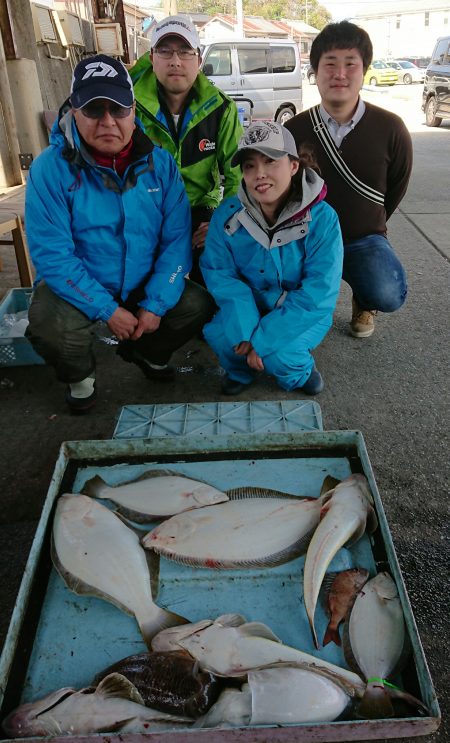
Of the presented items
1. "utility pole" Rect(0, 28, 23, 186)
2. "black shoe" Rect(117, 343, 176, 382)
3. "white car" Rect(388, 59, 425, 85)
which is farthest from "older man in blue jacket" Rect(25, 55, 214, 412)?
"white car" Rect(388, 59, 425, 85)

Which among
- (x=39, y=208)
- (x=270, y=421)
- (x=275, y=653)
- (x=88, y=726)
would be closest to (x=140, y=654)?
(x=88, y=726)

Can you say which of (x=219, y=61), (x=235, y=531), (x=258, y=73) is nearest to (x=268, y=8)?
(x=258, y=73)

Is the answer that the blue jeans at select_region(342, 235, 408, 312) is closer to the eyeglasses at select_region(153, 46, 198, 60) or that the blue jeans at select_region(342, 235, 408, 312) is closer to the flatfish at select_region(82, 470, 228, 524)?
the eyeglasses at select_region(153, 46, 198, 60)

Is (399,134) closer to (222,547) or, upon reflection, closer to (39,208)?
Answer: (39,208)

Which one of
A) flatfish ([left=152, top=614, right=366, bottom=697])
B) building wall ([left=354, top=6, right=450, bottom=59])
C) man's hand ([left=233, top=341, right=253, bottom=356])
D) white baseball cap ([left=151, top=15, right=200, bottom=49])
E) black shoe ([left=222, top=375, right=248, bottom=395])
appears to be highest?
building wall ([left=354, top=6, right=450, bottom=59])

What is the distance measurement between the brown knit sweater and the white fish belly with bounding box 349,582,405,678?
2320 millimetres

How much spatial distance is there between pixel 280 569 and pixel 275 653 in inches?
11.4

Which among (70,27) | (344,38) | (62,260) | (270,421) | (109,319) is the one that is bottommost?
(270,421)

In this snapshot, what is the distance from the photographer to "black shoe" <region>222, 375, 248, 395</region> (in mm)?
2844

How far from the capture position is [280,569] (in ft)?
5.03

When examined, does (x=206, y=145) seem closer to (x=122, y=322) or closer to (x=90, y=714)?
(x=122, y=322)

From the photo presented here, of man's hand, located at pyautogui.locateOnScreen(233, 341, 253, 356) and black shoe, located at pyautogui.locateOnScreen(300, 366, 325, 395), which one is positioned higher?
man's hand, located at pyautogui.locateOnScreen(233, 341, 253, 356)

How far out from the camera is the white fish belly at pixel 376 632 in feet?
4.17

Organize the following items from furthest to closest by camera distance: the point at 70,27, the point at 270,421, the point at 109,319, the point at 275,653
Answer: the point at 70,27
the point at 109,319
the point at 270,421
the point at 275,653
